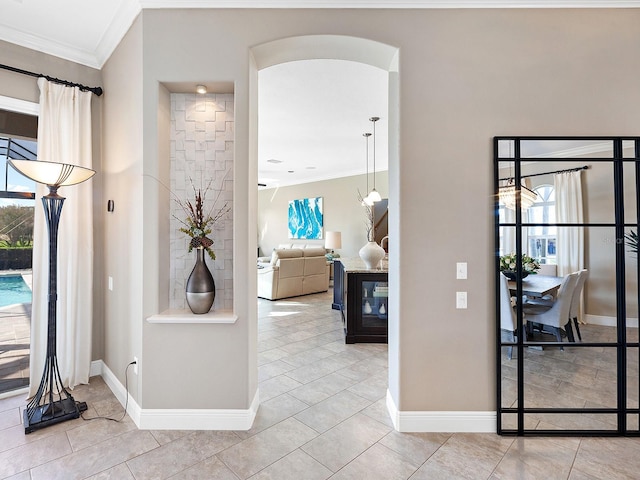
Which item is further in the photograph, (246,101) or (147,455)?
(246,101)

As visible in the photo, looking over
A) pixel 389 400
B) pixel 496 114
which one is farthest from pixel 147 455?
pixel 496 114

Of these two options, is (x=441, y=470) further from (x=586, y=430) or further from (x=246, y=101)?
(x=246, y=101)

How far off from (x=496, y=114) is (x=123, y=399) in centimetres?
359

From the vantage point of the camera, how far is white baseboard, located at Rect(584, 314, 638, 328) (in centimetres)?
223

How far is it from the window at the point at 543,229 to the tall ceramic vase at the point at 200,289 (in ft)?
7.50

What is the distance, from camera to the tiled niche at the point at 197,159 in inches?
98.3

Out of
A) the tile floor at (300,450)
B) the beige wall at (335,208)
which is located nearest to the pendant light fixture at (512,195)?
the tile floor at (300,450)

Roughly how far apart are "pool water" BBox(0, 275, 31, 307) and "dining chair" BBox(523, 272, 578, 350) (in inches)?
163

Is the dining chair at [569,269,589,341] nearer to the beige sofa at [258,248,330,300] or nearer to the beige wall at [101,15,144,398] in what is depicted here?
the beige wall at [101,15,144,398]

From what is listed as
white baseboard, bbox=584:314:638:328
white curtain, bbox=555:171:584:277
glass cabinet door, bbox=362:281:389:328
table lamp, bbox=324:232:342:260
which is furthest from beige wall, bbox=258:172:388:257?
white baseboard, bbox=584:314:638:328

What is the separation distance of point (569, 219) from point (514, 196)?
43 centimetres

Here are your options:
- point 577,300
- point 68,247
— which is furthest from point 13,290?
point 577,300

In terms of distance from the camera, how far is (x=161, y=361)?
2291 millimetres

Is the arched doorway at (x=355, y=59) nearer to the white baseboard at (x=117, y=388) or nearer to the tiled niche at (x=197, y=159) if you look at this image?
the tiled niche at (x=197, y=159)
